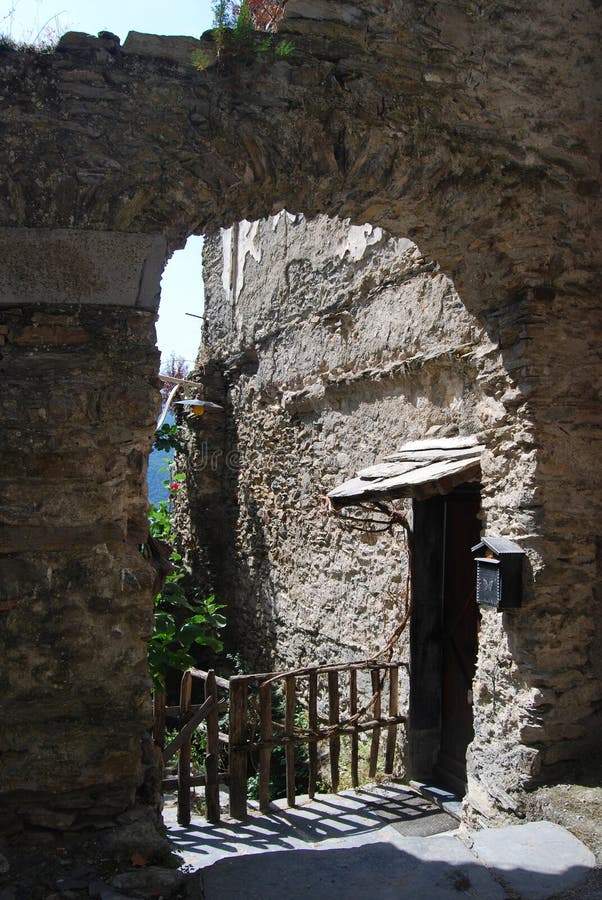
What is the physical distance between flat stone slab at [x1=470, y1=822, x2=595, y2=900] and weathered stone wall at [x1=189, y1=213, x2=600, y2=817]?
420mm

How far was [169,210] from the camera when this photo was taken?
10.9 feet

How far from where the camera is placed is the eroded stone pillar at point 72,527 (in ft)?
9.86

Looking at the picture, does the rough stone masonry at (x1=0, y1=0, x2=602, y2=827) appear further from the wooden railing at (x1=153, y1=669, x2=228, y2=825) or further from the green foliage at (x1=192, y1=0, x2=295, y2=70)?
the wooden railing at (x1=153, y1=669, x2=228, y2=825)

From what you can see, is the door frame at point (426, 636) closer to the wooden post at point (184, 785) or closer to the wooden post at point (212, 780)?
the wooden post at point (212, 780)

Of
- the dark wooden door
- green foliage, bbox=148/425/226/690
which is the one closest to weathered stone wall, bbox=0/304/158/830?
green foliage, bbox=148/425/226/690

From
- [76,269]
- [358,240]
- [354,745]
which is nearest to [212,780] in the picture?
[354,745]

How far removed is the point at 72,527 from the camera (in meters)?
3.09

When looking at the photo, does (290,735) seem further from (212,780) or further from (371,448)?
(371,448)

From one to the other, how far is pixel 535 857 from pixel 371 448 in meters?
3.44

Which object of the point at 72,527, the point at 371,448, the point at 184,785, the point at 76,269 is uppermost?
the point at 76,269

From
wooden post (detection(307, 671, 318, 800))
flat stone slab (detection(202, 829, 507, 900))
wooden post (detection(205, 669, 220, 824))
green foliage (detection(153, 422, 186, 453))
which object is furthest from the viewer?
green foliage (detection(153, 422, 186, 453))

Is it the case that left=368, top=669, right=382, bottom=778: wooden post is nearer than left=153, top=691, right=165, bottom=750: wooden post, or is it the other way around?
left=153, top=691, right=165, bottom=750: wooden post

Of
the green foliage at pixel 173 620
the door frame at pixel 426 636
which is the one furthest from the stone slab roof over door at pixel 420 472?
the green foliage at pixel 173 620

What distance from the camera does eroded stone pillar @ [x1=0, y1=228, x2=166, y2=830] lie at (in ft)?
9.86
